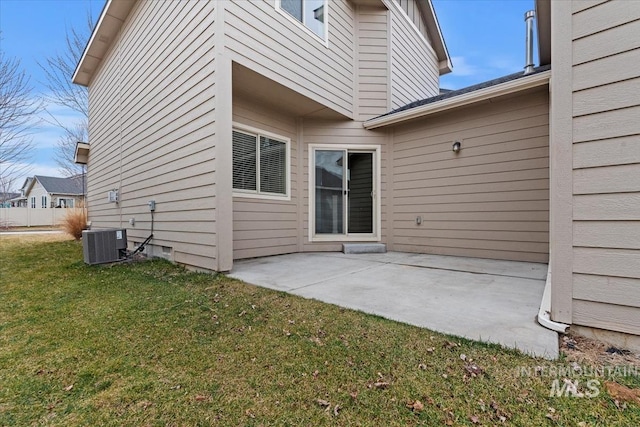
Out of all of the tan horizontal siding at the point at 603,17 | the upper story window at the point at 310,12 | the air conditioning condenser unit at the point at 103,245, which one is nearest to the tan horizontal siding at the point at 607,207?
the tan horizontal siding at the point at 603,17

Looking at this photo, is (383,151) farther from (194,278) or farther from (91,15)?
(91,15)

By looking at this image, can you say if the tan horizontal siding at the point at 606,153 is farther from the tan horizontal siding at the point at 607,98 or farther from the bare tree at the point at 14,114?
the bare tree at the point at 14,114

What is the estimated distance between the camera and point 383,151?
6195mm

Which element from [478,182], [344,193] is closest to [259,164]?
[344,193]

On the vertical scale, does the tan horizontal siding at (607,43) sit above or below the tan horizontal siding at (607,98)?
above

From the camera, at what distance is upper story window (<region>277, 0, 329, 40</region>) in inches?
195

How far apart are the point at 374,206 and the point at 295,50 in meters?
3.25

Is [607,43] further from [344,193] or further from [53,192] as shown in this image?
[53,192]

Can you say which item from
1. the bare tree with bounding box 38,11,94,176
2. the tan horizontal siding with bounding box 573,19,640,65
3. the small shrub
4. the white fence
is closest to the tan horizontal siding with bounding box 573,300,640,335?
the tan horizontal siding with bounding box 573,19,640,65

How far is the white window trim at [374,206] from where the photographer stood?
19.9ft

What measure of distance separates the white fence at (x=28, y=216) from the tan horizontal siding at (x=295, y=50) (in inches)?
869

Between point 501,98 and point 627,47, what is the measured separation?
321 centimetres

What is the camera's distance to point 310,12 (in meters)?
5.36

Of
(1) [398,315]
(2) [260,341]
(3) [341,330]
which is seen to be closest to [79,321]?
(2) [260,341]
